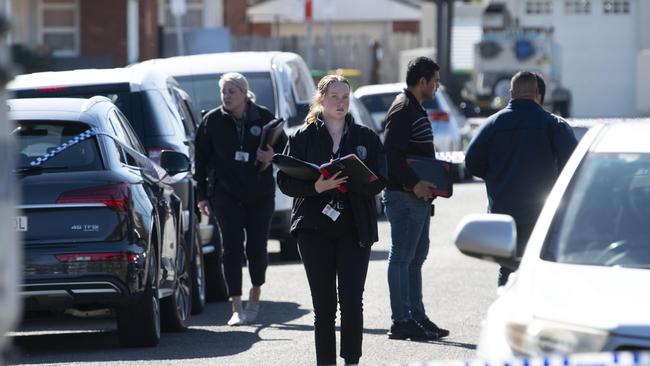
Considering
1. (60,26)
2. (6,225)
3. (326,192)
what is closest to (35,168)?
(326,192)

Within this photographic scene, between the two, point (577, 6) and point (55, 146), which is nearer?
point (55, 146)

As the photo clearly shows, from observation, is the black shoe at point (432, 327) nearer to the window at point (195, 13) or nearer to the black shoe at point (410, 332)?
the black shoe at point (410, 332)

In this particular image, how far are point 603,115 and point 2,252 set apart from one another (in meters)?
47.2

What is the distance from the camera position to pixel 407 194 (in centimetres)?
1020

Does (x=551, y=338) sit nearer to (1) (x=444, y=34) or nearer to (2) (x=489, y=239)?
(2) (x=489, y=239)

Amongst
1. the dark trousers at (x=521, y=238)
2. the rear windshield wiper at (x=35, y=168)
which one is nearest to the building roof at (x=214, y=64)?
the rear windshield wiper at (x=35, y=168)

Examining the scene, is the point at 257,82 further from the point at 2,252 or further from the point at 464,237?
the point at 2,252

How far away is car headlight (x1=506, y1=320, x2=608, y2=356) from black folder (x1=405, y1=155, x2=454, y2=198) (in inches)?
191

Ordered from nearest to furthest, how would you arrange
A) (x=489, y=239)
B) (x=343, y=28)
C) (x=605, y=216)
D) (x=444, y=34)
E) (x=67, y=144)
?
(x=489, y=239) < (x=605, y=216) < (x=67, y=144) < (x=444, y=34) < (x=343, y=28)

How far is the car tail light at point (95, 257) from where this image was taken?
9125 millimetres

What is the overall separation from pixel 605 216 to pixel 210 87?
963 cm

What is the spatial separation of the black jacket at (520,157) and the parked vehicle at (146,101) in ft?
10.7

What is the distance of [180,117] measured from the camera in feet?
41.7

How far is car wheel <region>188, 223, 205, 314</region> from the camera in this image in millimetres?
11859
